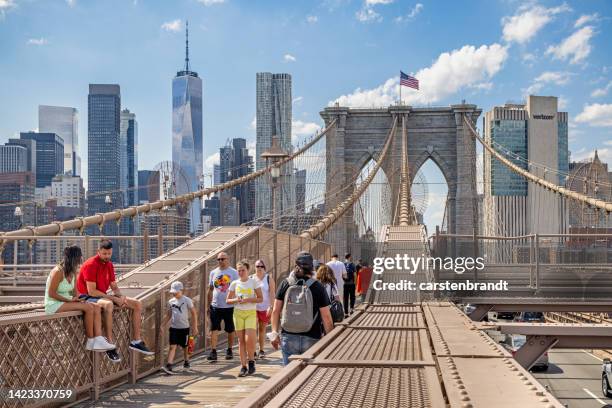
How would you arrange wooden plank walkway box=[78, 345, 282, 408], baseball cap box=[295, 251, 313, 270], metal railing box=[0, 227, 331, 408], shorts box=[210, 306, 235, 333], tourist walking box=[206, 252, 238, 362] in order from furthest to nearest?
shorts box=[210, 306, 235, 333]
tourist walking box=[206, 252, 238, 362]
wooden plank walkway box=[78, 345, 282, 408]
baseball cap box=[295, 251, 313, 270]
metal railing box=[0, 227, 331, 408]

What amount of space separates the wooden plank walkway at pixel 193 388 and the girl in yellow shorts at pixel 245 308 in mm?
229

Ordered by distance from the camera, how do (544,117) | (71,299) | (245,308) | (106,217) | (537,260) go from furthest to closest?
(544,117) < (106,217) < (537,260) < (245,308) < (71,299)

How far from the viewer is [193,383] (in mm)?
7770

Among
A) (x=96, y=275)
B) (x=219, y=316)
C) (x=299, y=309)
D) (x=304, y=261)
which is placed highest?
(x=304, y=261)

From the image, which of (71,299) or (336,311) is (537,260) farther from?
(71,299)

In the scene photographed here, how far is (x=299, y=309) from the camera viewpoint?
243 inches

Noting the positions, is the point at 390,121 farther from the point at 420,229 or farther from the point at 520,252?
the point at 520,252

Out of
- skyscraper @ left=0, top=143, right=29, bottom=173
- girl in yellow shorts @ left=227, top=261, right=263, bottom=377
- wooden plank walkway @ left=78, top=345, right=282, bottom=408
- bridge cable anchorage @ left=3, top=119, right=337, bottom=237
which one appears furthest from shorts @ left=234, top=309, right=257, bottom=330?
skyscraper @ left=0, top=143, right=29, bottom=173

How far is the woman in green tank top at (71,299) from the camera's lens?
6.62m

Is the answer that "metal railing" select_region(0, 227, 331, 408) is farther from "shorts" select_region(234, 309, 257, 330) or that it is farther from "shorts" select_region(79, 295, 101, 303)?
"shorts" select_region(234, 309, 257, 330)

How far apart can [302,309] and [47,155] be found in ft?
584

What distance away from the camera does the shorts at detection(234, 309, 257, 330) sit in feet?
26.6

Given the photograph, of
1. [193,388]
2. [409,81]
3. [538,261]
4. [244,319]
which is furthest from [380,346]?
[409,81]

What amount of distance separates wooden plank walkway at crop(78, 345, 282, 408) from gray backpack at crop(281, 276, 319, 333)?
979 millimetres
